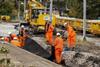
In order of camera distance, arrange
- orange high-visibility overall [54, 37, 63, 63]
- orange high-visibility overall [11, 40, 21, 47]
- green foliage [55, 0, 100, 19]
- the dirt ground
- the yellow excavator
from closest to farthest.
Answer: the dirt ground, orange high-visibility overall [54, 37, 63, 63], orange high-visibility overall [11, 40, 21, 47], the yellow excavator, green foliage [55, 0, 100, 19]

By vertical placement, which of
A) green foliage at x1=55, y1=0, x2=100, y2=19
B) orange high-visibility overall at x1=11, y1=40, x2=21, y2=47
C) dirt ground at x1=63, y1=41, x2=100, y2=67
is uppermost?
orange high-visibility overall at x1=11, y1=40, x2=21, y2=47

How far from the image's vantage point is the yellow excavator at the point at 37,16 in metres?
40.1

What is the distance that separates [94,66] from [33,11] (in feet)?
76.3

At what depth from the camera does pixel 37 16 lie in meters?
40.8

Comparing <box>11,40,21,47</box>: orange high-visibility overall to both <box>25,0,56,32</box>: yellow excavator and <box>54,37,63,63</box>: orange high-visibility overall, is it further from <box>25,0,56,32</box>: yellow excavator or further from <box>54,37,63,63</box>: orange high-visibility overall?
<box>25,0,56,32</box>: yellow excavator

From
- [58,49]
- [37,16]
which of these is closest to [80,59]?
[58,49]

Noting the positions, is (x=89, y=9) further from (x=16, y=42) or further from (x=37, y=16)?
(x=16, y=42)

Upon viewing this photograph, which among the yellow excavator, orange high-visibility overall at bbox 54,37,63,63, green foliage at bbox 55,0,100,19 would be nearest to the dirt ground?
orange high-visibility overall at bbox 54,37,63,63

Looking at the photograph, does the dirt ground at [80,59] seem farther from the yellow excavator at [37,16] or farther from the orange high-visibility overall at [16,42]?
the yellow excavator at [37,16]

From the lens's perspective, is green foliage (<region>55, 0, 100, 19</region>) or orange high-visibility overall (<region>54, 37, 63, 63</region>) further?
green foliage (<region>55, 0, 100, 19</region>)

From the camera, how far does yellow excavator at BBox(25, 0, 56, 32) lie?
132ft

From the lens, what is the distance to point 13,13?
289ft

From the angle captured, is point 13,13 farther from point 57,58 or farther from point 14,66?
point 14,66

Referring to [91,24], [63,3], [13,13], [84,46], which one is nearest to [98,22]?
[91,24]
